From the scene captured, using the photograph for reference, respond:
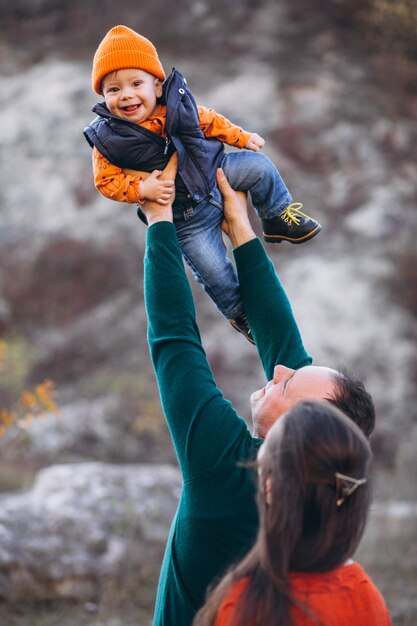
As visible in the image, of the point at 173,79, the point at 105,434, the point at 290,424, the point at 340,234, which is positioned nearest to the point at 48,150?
the point at 340,234

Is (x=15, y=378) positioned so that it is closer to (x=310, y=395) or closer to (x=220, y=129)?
(x=220, y=129)

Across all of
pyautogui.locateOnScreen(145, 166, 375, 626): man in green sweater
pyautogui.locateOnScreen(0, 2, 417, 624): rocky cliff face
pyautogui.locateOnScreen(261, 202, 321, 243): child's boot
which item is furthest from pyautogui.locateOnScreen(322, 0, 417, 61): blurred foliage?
pyautogui.locateOnScreen(145, 166, 375, 626): man in green sweater

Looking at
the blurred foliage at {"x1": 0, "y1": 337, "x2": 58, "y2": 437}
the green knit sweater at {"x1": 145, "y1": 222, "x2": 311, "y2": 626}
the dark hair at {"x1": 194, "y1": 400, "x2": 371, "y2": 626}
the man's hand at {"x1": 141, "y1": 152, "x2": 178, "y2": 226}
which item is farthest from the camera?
the blurred foliage at {"x1": 0, "y1": 337, "x2": 58, "y2": 437}

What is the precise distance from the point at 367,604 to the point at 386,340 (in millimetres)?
9308


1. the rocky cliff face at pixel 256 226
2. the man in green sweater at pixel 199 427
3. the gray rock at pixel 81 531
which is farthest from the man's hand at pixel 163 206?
the rocky cliff face at pixel 256 226

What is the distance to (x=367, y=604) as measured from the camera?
1.88 metres

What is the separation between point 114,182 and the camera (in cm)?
274

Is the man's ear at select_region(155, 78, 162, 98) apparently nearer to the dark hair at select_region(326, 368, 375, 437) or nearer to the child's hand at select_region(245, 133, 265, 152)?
the child's hand at select_region(245, 133, 265, 152)

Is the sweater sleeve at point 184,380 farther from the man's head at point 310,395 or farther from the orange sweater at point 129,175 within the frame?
the orange sweater at point 129,175

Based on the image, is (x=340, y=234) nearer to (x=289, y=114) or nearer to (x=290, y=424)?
(x=289, y=114)

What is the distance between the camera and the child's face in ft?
8.99

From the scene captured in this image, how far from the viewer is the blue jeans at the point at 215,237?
2850 mm

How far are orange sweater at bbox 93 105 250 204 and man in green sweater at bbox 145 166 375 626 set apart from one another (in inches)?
11.0

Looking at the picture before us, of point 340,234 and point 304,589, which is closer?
point 304,589
